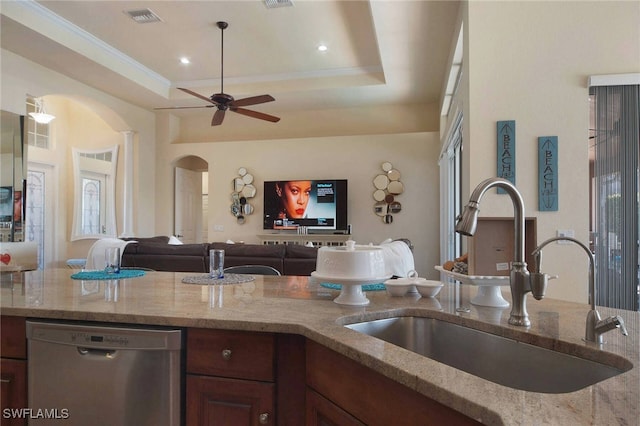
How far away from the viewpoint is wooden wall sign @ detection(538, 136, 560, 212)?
2.95 metres

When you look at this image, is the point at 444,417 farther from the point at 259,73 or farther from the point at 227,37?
the point at 259,73

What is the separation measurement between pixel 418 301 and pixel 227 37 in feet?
14.5

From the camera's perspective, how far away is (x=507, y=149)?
3.01 metres

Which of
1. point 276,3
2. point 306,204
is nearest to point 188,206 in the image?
point 306,204

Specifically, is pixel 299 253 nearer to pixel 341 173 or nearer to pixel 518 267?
pixel 518 267

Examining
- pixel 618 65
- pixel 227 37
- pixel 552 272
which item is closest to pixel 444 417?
pixel 552 272

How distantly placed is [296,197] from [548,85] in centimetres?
437

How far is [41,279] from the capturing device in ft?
6.60

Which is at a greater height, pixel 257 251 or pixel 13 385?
pixel 257 251

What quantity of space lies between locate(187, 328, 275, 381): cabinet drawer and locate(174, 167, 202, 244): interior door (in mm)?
6494

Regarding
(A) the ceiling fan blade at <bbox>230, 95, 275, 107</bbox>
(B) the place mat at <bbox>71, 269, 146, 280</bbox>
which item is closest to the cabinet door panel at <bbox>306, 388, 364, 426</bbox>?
(B) the place mat at <bbox>71, 269, 146, 280</bbox>

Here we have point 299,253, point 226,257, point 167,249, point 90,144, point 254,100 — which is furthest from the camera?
point 90,144

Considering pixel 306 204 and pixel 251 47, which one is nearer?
pixel 251 47

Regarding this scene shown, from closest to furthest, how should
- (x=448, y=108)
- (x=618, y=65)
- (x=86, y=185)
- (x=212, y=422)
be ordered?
(x=212, y=422) → (x=618, y=65) → (x=448, y=108) → (x=86, y=185)
